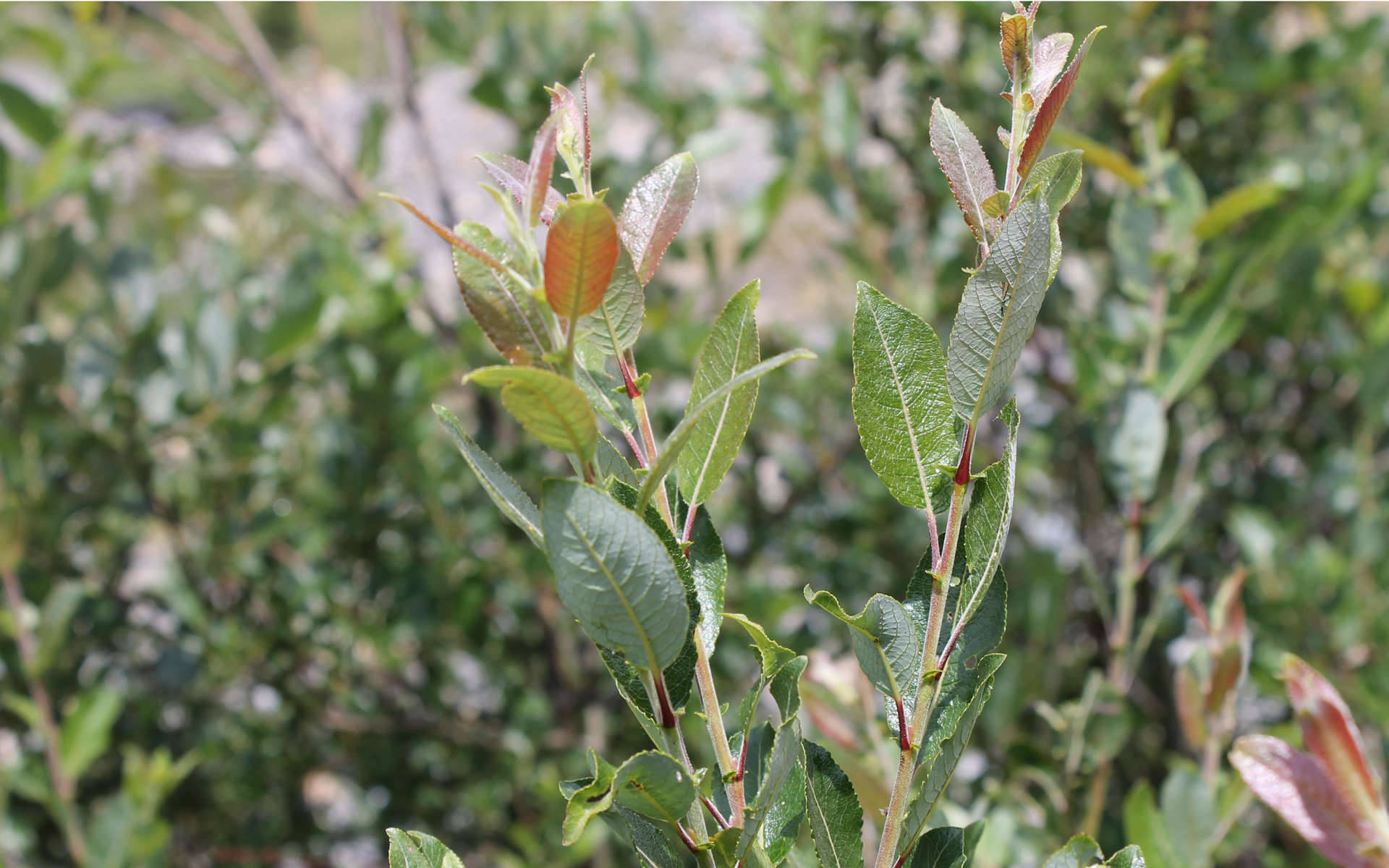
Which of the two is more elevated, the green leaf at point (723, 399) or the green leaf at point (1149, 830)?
the green leaf at point (723, 399)

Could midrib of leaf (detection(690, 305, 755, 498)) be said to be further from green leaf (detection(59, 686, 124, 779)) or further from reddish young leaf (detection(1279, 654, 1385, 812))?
green leaf (detection(59, 686, 124, 779))

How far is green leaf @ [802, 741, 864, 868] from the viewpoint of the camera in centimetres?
42

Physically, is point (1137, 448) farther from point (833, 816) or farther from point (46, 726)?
point (46, 726)

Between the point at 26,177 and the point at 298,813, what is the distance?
1.05 meters

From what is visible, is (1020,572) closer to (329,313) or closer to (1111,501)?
(1111,501)

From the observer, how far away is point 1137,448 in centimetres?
82

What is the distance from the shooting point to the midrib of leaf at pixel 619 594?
1.12ft

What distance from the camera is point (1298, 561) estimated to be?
1.43 meters

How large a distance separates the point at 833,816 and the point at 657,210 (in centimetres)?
26

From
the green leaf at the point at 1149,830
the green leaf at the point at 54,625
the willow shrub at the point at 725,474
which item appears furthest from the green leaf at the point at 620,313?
the green leaf at the point at 54,625

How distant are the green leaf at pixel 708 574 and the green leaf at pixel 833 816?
2.5 inches

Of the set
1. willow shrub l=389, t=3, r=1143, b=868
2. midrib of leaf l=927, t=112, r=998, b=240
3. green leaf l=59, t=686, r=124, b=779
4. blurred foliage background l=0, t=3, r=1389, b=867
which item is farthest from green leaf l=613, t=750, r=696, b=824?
green leaf l=59, t=686, r=124, b=779

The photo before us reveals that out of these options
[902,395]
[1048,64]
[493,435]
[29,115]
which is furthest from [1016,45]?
[29,115]

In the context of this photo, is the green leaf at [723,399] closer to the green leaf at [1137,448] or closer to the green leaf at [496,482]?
the green leaf at [496,482]
